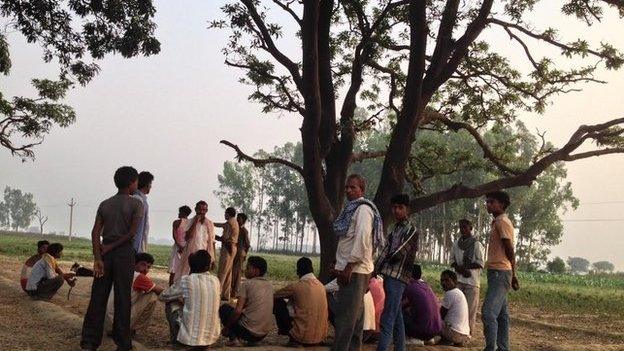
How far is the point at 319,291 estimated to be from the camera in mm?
7562

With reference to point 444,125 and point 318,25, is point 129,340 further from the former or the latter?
point 444,125

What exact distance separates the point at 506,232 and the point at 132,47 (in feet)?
26.3

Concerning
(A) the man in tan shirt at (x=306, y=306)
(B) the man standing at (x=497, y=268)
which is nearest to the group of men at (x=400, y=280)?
(B) the man standing at (x=497, y=268)

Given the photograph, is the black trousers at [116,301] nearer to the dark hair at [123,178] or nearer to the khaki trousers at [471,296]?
the dark hair at [123,178]

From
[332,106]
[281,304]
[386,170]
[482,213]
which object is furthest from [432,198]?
[482,213]

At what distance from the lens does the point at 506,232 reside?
24.6ft

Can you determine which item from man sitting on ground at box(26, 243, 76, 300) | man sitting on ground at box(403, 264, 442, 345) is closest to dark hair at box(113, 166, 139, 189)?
man sitting on ground at box(403, 264, 442, 345)

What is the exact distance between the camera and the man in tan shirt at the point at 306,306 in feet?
24.6

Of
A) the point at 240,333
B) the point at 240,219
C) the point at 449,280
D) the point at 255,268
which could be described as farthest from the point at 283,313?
the point at 240,219

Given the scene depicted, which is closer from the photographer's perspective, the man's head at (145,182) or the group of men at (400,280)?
the group of men at (400,280)

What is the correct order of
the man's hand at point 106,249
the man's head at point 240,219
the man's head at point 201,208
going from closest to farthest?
the man's hand at point 106,249
the man's head at point 201,208
the man's head at point 240,219

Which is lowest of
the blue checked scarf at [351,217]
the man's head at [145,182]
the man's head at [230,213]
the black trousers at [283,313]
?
the black trousers at [283,313]

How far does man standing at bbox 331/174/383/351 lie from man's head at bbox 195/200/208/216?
4772mm

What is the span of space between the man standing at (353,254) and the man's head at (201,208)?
15.7 feet
